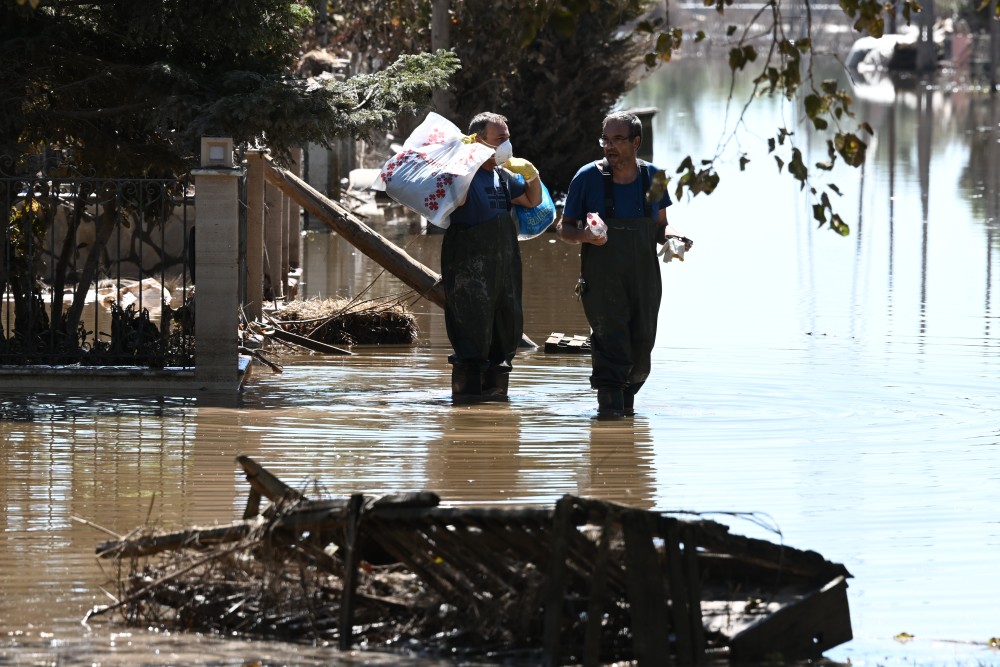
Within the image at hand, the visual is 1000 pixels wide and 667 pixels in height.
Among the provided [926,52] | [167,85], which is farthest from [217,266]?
[926,52]

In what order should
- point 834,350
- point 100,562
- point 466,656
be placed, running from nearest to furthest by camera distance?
1. point 466,656
2. point 100,562
3. point 834,350

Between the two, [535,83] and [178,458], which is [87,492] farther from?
[535,83]

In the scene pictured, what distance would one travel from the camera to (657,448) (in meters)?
8.70

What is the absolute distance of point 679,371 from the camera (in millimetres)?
11578

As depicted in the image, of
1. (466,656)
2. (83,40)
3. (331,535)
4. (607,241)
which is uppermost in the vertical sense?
(83,40)

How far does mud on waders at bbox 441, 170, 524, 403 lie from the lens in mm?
9977

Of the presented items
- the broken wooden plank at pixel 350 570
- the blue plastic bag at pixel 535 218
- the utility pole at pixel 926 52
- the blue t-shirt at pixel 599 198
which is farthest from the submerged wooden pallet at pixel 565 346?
the utility pole at pixel 926 52

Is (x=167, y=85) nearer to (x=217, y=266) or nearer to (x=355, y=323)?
(x=217, y=266)

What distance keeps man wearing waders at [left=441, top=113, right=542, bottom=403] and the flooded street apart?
10.2 inches

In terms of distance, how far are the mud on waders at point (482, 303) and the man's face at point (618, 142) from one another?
3.15ft

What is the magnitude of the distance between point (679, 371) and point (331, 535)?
630 cm

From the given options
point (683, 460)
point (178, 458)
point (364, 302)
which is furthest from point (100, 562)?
point (364, 302)

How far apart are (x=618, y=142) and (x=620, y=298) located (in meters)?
0.81

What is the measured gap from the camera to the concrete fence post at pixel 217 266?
9.97 metres
